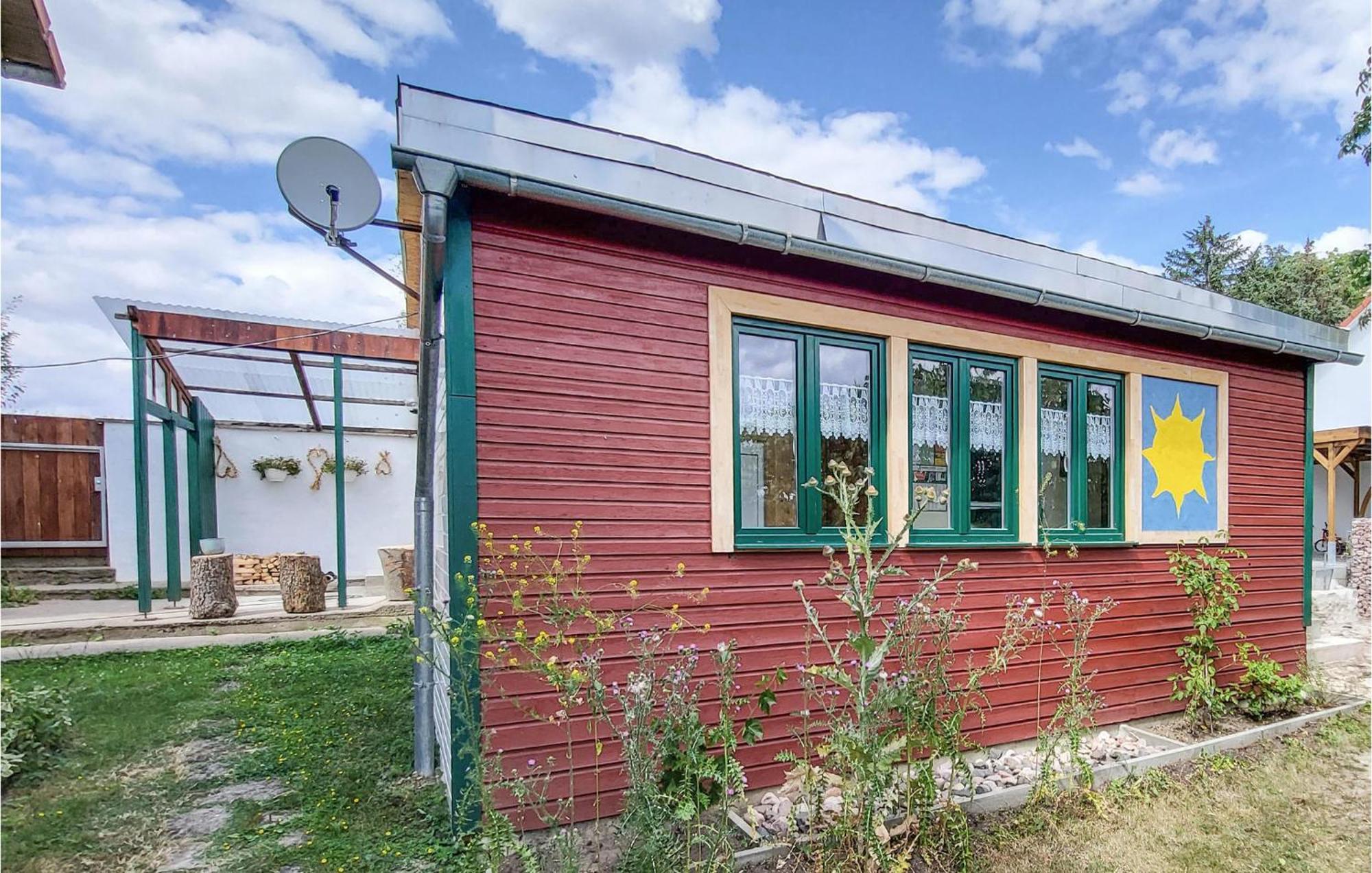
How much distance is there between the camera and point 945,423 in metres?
3.85

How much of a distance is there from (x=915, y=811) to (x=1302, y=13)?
948 cm

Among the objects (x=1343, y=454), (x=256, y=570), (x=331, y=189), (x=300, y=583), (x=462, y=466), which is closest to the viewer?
(x=462, y=466)

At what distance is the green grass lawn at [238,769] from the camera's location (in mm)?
2541

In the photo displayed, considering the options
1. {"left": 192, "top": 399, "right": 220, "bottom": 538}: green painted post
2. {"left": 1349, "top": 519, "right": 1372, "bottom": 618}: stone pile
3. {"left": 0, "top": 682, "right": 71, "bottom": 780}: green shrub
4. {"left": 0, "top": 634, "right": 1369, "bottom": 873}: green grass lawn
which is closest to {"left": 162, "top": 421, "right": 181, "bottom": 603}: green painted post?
{"left": 192, "top": 399, "right": 220, "bottom": 538}: green painted post

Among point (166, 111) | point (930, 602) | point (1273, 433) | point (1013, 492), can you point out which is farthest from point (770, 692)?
point (166, 111)

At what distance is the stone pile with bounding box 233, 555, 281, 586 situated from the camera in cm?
849

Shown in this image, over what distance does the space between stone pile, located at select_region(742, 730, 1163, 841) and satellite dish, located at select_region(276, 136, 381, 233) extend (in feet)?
11.0

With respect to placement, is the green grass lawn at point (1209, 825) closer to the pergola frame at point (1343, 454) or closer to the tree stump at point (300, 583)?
the tree stump at point (300, 583)

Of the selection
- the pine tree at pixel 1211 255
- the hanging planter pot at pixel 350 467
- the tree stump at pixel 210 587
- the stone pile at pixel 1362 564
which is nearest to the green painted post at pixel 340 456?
the tree stump at pixel 210 587

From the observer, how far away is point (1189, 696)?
4.64 meters

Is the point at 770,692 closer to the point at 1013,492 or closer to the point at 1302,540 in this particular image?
the point at 1013,492

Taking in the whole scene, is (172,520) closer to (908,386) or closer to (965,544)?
(908,386)

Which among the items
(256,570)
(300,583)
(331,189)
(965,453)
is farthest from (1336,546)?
(256,570)

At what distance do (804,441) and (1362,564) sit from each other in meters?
10.2
